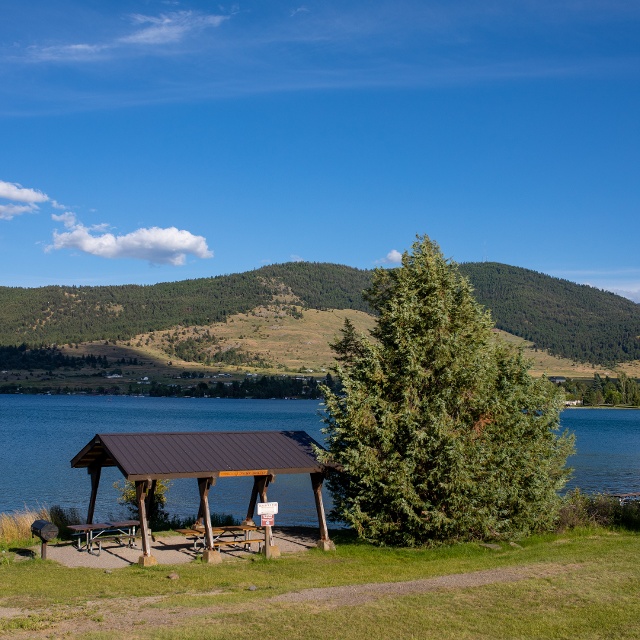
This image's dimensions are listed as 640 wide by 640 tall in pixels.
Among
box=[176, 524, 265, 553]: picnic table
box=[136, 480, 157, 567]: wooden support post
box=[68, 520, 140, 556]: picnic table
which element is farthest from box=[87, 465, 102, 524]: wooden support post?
box=[136, 480, 157, 567]: wooden support post

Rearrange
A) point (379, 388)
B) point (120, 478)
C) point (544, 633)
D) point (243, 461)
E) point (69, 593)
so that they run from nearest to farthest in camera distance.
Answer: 1. point (544, 633)
2. point (69, 593)
3. point (243, 461)
4. point (379, 388)
5. point (120, 478)

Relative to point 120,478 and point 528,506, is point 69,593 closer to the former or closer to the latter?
point 528,506

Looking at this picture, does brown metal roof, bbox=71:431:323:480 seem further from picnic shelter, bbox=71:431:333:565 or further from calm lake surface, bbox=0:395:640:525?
calm lake surface, bbox=0:395:640:525

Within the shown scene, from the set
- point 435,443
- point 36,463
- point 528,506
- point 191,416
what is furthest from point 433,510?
point 191,416

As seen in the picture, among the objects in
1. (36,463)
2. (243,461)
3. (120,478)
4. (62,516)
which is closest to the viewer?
(243,461)

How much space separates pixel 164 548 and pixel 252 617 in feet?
25.0

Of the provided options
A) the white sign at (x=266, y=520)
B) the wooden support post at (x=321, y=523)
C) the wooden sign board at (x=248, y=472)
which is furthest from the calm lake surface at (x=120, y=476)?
the white sign at (x=266, y=520)

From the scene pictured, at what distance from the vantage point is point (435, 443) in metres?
18.7

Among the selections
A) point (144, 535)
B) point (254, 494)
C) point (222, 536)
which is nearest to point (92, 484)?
point (144, 535)

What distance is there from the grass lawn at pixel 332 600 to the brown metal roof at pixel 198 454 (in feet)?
6.67

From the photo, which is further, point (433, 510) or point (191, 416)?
point (191, 416)

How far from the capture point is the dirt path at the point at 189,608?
1129 centimetres

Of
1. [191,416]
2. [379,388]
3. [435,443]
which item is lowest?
[191,416]

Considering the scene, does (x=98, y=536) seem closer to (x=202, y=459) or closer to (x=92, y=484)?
(x=92, y=484)
